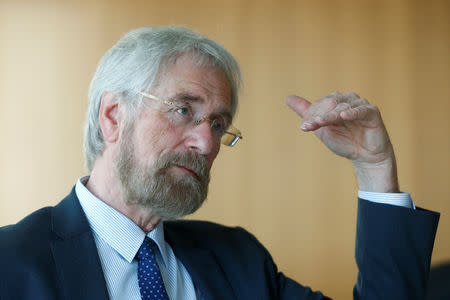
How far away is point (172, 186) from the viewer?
4.89ft

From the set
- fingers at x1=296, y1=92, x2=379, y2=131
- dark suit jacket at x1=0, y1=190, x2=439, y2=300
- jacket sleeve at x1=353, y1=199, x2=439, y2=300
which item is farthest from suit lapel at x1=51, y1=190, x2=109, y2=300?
jacket sleeve at x1=353, y1=199, x2=439, y2=300

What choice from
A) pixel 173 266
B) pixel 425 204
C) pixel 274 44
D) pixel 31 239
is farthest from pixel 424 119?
pixel 31 239

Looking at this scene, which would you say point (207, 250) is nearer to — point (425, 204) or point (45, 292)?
point (45, 292)

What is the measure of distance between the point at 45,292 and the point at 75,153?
7.82ft

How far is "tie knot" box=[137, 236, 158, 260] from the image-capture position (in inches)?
58.0

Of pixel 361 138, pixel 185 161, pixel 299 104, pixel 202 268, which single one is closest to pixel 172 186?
pixel 185 161

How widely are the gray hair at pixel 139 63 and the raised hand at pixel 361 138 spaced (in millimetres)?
315

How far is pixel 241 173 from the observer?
3674mm

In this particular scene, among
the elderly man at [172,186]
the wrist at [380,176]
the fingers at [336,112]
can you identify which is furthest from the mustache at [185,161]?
the wrist at [380,176]

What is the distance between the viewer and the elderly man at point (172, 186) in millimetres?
1421

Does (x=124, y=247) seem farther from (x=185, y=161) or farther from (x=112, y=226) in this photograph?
(x=185, y=161)

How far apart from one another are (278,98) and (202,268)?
2284mm

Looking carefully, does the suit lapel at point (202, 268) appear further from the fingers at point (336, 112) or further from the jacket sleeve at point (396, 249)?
the fingers at point (336, 112)

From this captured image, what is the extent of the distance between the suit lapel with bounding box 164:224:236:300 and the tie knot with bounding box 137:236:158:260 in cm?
14
